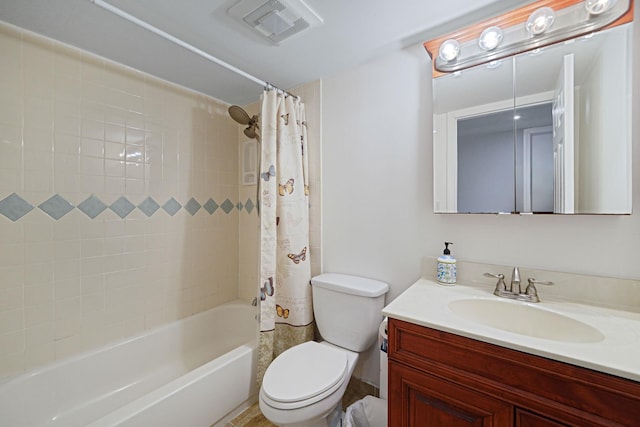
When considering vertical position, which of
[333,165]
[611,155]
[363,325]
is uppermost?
[333,165]

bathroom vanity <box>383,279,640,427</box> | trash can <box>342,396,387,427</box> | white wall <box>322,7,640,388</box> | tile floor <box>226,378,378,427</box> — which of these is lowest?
tile floor <box>226,378,378,427</box>

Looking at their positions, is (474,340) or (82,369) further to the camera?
(82,369)

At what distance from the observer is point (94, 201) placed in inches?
61.1

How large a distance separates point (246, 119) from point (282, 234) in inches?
37.8

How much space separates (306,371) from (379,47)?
1747mm

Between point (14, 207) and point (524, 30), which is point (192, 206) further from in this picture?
point (524, 30)

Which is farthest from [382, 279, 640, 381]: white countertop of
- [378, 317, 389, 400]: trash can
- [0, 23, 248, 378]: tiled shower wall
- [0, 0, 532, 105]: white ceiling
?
[0, 23, 248, 378]: tiled shower wall

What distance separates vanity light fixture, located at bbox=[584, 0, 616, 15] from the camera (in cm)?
98

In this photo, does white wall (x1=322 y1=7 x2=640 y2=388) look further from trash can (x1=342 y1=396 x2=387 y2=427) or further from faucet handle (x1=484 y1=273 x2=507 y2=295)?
trash can (x1=342 y1=396 x2=387 y2=427)

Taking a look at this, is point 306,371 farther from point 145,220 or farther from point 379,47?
point 379,47

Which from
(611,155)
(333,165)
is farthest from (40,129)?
(611,155)

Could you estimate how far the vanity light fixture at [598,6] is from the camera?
3.22 feet

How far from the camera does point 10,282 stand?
1.30 metres

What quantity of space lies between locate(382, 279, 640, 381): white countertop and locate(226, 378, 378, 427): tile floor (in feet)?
2.83
